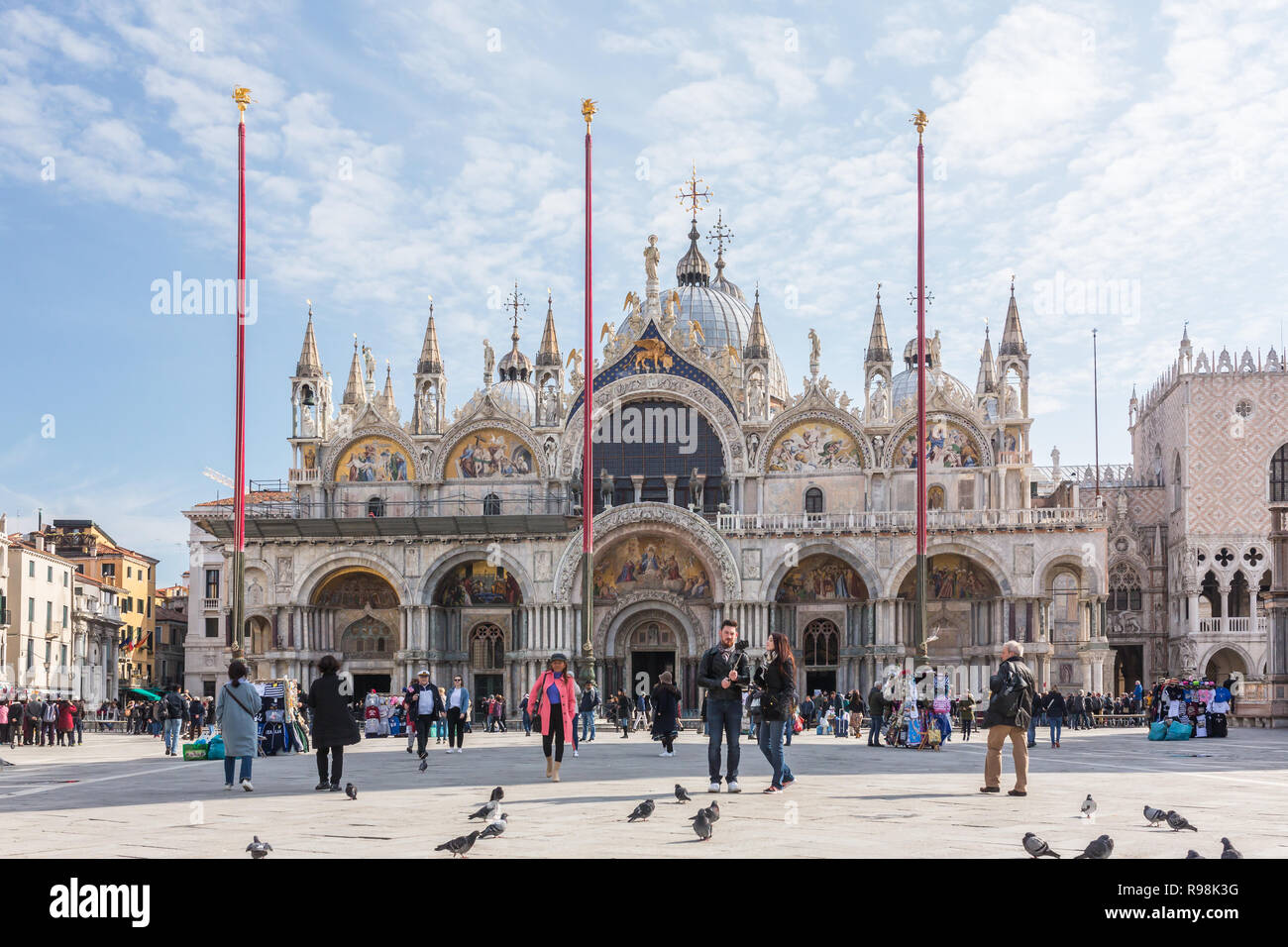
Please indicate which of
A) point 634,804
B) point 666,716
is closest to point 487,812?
point 634,804

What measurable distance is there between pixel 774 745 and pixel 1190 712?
1891cm

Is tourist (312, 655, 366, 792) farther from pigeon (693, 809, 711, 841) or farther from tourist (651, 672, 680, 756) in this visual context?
tourist (651, 672, 680, 756)

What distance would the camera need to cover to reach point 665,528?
155 ft

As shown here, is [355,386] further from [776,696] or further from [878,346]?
[776,696]

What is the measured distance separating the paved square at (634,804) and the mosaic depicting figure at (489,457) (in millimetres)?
28409

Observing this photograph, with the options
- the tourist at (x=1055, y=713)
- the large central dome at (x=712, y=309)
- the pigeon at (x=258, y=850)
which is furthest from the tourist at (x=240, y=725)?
the large central dome at (x=712, y=309)

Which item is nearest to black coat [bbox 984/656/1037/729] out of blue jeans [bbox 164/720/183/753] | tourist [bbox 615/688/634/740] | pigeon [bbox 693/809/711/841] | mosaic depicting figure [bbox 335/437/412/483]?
pigeon [bbox 693/809/711/841]

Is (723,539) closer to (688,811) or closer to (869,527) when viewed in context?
(869,527)

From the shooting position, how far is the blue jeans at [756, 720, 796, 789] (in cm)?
1385

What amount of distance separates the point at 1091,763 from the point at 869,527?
26.7 metres

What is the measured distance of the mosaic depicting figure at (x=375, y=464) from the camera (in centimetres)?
5119

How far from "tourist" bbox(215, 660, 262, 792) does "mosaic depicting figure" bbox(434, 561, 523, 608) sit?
34396 millimetres
